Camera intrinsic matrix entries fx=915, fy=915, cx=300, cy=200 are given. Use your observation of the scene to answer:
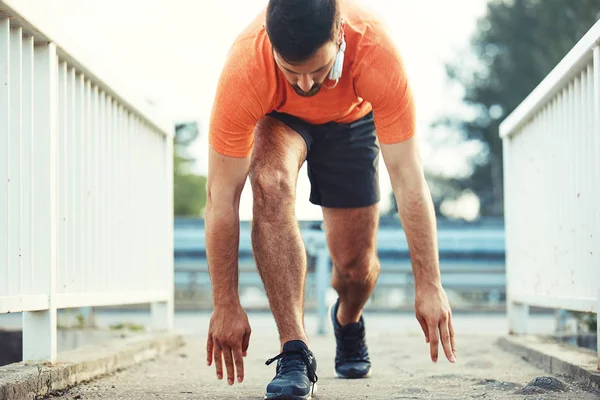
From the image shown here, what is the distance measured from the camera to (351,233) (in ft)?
13.0

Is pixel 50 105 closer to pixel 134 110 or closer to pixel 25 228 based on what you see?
pixel 25 228

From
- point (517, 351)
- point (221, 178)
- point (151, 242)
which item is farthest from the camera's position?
point (151, 242)

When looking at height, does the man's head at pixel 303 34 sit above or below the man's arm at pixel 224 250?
above

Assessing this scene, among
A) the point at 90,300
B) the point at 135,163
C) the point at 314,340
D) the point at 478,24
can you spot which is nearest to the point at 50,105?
the point at 90,300

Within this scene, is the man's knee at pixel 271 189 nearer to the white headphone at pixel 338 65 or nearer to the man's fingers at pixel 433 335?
the white headphone at pixel 338 65

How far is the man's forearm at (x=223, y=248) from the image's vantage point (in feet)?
10.3

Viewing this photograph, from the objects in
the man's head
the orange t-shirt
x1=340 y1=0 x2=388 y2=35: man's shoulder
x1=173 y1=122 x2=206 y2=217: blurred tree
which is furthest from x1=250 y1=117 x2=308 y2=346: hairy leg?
x1=173 y1=122 x2=206 y2=217: blurred tree

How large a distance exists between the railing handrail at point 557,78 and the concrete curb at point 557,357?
49.5 inches

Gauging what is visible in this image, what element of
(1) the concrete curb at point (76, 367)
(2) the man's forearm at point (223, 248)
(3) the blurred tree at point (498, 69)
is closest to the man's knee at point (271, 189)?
(2) the man's forearm at point (223, 248)

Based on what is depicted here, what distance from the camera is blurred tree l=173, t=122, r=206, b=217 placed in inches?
1850

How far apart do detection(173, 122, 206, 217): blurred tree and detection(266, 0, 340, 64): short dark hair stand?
4335 cm

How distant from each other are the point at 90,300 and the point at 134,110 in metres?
1.47

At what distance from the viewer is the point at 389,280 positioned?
11.6 m

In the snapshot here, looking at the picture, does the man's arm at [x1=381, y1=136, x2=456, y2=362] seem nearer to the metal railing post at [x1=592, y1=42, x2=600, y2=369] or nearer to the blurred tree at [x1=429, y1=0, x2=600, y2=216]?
the metal railing post at [x1=592, y1=42, x2=600, y2=369]
